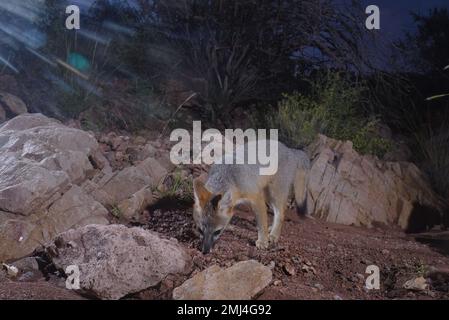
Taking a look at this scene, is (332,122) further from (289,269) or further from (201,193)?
(289,269)

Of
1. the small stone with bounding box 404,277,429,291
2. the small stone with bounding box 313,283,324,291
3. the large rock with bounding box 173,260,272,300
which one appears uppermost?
the large rock with bounding box 173,260,272,300

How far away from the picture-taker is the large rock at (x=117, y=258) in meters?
4.05

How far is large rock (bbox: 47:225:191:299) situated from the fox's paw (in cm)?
105

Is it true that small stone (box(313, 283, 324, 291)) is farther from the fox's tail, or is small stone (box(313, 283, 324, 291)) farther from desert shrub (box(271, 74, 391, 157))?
desert shrub (box(271, 74, 391, 157))

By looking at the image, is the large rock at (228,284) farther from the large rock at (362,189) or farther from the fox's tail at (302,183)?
the large rock at (362,189)

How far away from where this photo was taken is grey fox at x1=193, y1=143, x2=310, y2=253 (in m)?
5.12

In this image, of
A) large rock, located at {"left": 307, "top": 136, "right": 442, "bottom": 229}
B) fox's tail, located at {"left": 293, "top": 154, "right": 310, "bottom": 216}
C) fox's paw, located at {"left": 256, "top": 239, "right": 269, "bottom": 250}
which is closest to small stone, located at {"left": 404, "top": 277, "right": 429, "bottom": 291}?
fox's paw, located at {"left": 256, "top": 239, "right": 269, "bottom": 250}

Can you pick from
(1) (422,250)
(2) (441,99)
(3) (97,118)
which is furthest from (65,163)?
(2) (441,99)

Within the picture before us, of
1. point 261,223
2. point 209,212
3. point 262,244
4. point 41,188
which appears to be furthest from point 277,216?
point 41,188

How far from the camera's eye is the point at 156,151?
7793 mm

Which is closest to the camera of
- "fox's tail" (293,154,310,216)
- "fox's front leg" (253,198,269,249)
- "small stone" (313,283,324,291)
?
"small stone" (313,283,324,291)

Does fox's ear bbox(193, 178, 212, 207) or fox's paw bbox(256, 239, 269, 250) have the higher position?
fox's ear bbox(193, 178, 212, 207)

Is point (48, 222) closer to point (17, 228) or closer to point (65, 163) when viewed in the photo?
point (17, 228)

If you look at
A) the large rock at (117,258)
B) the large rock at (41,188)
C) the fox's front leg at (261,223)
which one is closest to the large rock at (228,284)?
the large rock at (117,258)
